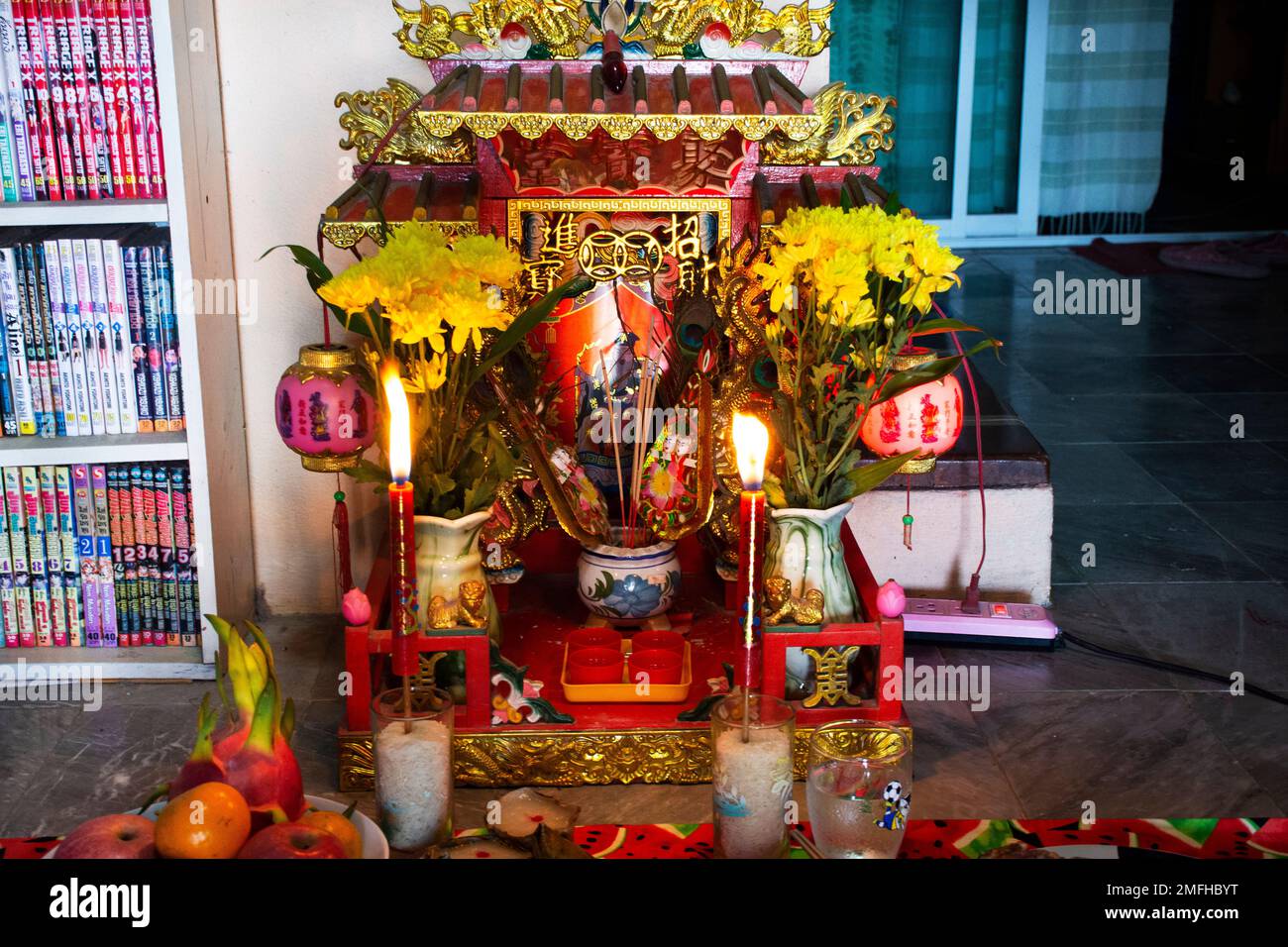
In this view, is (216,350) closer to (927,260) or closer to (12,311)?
(12,311)

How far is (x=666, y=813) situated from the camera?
7.20ft

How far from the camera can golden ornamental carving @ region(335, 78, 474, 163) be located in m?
2.56

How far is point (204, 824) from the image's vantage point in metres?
1.15

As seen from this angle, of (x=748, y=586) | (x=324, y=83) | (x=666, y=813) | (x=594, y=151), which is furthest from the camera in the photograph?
(x=324, y=83)

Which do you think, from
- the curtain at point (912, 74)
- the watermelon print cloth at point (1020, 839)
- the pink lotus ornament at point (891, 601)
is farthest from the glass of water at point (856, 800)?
the curtain at point (912, 74)

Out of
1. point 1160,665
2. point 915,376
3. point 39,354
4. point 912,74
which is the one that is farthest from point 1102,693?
point 912,74

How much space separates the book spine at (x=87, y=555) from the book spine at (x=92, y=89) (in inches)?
20.5

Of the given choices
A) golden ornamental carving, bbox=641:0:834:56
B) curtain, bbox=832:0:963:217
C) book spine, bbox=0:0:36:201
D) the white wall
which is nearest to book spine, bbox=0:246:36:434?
Result: book spine, bbox=0:0:36:201

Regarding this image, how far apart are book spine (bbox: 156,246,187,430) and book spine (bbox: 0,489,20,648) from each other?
1.12 ft

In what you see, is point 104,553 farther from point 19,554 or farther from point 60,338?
point 60,338

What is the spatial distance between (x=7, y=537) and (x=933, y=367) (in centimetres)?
169

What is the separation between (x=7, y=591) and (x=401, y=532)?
5.47 feet

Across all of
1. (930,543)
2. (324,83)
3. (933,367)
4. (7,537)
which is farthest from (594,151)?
(7,537)

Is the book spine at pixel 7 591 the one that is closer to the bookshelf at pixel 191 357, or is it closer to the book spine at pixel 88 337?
the bookshelf at pixel 191 357
